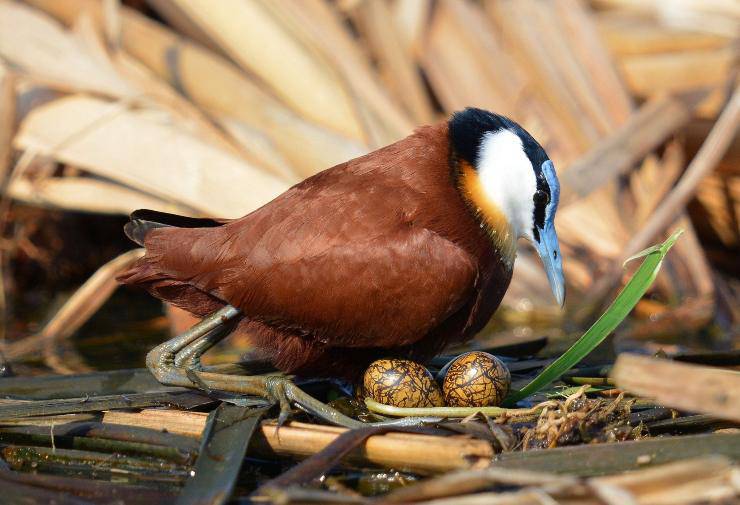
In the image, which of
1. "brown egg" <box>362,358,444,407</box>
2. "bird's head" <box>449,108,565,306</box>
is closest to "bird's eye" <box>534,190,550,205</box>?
"bird's head" <box>449,108,565,306</box>

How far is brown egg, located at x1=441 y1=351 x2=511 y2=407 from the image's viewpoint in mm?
4070

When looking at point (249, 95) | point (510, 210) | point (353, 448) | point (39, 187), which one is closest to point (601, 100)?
point (249, 95)

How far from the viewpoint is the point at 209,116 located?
713cm

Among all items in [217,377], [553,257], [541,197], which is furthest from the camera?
[553,257]

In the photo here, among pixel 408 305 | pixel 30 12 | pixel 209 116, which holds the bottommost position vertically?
pixel 408 305

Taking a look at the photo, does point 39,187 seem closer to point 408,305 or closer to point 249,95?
point 249,95

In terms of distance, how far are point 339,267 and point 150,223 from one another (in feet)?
3.20

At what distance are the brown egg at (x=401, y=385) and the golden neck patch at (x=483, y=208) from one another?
2.31 ft

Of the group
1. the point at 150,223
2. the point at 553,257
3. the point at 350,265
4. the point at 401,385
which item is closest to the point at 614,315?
the point at 553,257

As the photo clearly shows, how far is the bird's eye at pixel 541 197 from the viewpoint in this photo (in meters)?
4.47

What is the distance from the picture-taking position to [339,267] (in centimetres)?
418

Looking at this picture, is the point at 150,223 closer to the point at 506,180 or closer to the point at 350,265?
the point at 350,265

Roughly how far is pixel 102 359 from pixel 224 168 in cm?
143

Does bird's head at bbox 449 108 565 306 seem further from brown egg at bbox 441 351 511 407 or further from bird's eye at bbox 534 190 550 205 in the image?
brown egg at bbox 441 351 511 407
